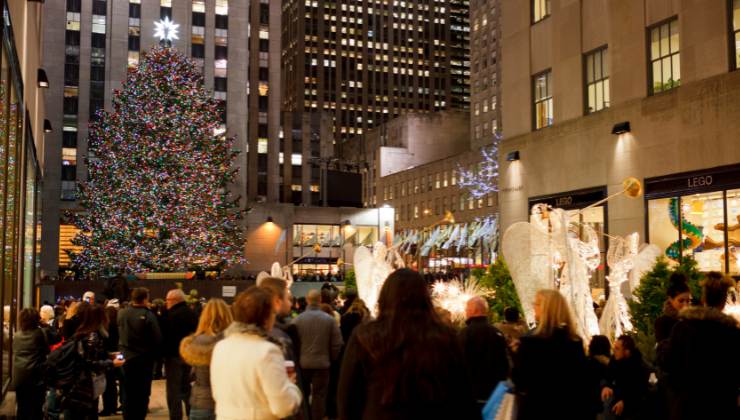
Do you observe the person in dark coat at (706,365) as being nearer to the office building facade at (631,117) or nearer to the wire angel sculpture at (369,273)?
the wire angel sculpture at (369,273)

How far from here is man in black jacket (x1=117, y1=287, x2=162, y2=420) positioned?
10.4 metres

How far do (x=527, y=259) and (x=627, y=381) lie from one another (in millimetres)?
3520

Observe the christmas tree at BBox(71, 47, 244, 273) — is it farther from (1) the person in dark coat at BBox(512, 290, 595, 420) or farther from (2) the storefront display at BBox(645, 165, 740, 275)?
(1) the person in dark coat at BBox(512, 290, 595, 420)

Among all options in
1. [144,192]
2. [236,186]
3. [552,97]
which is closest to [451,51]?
[236,186]

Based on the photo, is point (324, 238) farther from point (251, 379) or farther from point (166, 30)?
point (251, 379)

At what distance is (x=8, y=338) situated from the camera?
37.6 feet

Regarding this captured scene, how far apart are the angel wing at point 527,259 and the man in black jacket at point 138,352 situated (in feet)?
16.3

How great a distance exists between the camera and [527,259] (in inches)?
451

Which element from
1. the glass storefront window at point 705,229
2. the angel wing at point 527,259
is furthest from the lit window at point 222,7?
the angel wing at point 527,259

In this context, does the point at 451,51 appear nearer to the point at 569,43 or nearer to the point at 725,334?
the point at 569,43

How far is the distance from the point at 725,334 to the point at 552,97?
1931 cm

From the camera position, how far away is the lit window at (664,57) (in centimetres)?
1989

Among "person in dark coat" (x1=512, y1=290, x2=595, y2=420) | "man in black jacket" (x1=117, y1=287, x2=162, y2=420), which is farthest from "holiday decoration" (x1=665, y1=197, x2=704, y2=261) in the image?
"person in dark coat" (x1=512, y1=290, x2=595, y2=420)

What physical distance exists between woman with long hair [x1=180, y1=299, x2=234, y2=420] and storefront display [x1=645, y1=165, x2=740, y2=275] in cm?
1475
